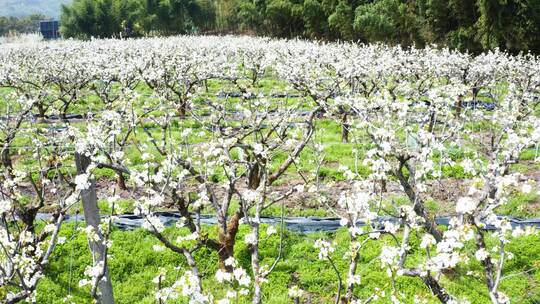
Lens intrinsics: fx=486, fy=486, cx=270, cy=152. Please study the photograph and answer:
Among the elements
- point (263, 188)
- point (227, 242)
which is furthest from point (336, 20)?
point (263, 188)

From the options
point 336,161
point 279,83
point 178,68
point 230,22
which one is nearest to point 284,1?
point 230,22

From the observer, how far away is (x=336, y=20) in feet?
129

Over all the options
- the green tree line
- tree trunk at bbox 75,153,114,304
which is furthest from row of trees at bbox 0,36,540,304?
the green tree line

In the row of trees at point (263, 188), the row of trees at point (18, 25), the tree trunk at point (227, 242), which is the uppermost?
the row of trees at point (18, 25)

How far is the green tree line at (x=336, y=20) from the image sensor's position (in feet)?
90.3

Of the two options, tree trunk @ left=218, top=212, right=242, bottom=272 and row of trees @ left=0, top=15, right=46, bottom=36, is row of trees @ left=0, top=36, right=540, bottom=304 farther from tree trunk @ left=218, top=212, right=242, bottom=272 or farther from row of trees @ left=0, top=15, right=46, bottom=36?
row of trees @ left=0, top=15, right=46, bottom=36

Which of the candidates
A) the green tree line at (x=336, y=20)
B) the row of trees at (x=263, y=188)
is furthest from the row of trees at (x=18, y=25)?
the row of trees at (x=263, y=188)

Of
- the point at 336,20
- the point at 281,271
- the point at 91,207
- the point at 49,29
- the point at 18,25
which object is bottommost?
the point at 281,271

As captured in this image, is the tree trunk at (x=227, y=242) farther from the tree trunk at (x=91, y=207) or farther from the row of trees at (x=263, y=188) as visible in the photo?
the tree trunk at (x=91, y=207)

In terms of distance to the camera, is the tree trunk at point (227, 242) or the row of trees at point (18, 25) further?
the row of trees at point (18, 25)

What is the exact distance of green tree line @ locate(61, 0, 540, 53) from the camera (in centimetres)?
2752

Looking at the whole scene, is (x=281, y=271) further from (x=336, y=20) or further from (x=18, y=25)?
(x=18, y=25)

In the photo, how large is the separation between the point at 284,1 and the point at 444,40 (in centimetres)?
1995

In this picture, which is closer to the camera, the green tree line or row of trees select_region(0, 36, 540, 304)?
row of trees select_region(0, 36, 540, 304)
